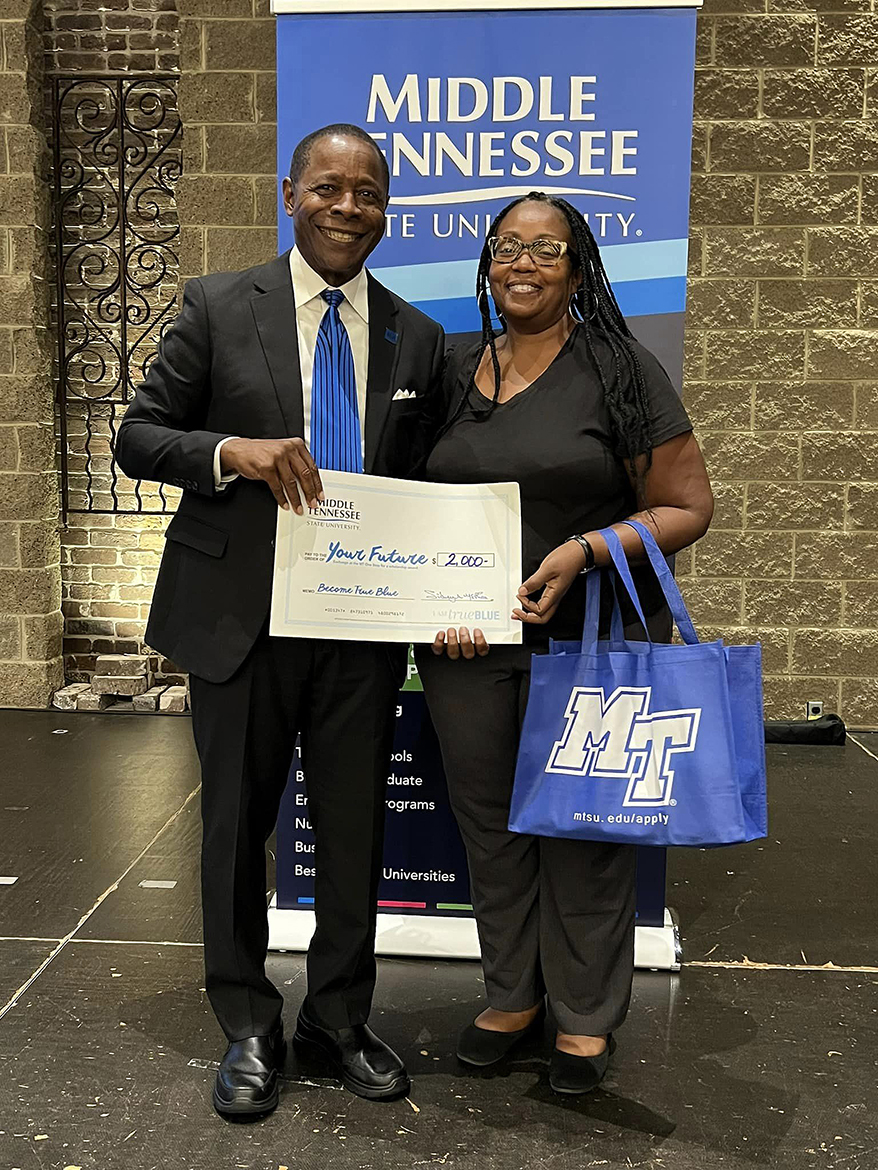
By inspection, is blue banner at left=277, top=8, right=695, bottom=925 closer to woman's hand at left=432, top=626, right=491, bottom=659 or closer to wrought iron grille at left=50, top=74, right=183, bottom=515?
woman's hand at left=432, top=626, right=491, bottom=659

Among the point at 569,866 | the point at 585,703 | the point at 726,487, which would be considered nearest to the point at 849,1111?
the point at 569,866

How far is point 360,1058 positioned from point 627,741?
0.83 meters

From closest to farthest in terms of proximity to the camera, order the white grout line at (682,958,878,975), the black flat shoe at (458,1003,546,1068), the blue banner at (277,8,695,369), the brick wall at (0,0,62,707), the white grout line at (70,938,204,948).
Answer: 1. the black flat shoe at (458,1003,546,1068)
2. the blue banner at (277,8,695,369)
3. the white grout line at (682,958,878,975)
4. the white grout line at (70,938,204,948)
5. the brick wall at (0,0,62,707)

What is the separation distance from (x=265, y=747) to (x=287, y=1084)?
2.29 feet

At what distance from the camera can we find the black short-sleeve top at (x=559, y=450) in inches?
85.8

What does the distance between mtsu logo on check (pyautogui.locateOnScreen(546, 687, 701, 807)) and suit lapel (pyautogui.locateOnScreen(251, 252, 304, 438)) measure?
72cm

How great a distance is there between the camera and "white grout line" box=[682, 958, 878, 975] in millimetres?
2909

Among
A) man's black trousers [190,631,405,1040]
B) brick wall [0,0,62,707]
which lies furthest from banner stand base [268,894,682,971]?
brick wall [0,0,62,707]

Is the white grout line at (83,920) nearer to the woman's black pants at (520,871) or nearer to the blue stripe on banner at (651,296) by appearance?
the woman's black pants at (520,871)

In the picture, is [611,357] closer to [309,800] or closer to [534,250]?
[534,250]

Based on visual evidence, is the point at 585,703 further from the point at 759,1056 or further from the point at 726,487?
the point at 726,487

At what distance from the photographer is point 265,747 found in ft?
7.11

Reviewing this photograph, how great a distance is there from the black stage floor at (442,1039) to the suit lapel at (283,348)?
4.26 feet

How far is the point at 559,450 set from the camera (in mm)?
2170
